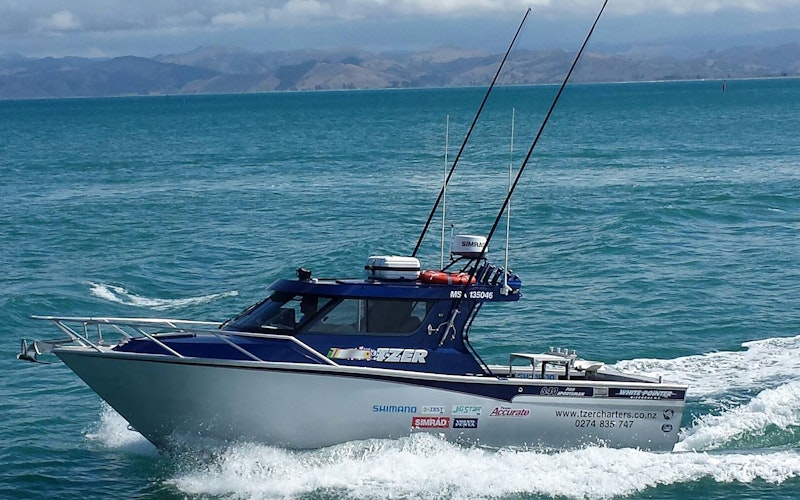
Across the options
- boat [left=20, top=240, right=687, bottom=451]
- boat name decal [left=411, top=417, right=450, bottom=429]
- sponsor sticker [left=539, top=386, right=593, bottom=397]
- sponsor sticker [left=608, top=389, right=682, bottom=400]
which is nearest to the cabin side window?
boat [left=20, top=240, right=687, bottom=451]

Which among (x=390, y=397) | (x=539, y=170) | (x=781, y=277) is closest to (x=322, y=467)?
(x=390, y=397)

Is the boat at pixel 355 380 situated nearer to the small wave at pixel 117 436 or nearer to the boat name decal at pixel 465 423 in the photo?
the boat name decal at pixel 465 423

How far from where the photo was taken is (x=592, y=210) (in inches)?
1585

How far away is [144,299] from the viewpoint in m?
27.6

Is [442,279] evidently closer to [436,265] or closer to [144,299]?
[144,299]

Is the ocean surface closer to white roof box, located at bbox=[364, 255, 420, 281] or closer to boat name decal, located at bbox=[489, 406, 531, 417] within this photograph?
boat name decal, located at bbox=[489, 406, 531, 417]

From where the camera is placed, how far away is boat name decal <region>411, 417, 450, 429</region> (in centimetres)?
1572

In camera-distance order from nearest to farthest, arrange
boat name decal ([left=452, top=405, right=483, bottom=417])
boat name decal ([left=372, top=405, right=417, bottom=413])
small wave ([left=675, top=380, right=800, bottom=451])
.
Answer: boat name decal ([left=372, top=405, right=417, bottom=413]) → boat name decal ([left=452, top=405, right=483, bottom=417]) → small wave ([left=675, top=380, right=800, bottom=451])

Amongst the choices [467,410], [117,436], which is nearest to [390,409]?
[467,410]

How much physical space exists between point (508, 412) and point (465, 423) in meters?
0.61

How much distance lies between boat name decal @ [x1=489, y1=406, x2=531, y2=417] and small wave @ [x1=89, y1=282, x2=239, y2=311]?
12.0 m

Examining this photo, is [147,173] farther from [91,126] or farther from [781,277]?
[91,126]

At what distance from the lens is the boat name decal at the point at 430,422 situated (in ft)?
51.6

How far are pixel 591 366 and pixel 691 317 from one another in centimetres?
842
